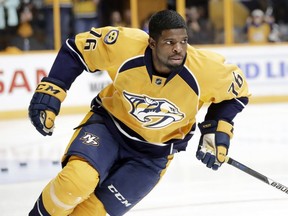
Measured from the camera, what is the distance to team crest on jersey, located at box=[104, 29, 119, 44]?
326cm

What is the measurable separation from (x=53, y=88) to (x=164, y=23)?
1.89ft

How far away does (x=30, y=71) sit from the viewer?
9.16m

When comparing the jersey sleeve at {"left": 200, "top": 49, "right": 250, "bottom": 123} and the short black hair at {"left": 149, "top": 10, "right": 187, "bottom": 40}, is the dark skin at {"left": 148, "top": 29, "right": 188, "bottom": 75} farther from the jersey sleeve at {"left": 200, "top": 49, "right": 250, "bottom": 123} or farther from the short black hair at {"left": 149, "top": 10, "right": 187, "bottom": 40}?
the jersey sleeve at {"left": 200, "top": 49, "right": 250, "bottom": 123}

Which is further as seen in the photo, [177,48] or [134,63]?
[134,63]

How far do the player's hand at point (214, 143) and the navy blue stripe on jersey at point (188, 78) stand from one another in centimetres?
28

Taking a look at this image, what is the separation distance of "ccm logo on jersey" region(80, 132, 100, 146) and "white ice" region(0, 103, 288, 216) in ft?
3.21

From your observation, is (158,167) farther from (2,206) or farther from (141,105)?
(2,206)

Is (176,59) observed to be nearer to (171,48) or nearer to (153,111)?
(171,48)

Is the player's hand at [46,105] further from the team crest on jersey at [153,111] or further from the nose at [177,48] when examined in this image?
the nose at [177,48]

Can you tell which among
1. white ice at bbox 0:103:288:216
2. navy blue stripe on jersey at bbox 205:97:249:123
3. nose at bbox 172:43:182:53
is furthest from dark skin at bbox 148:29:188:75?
white ice at bbox 0:103:288:216

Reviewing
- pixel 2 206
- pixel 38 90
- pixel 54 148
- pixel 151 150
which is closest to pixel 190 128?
pixel 151 150

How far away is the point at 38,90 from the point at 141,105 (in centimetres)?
45

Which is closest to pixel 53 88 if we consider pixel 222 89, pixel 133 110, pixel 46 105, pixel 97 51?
pixel 46 105

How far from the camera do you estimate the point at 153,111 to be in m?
3.27
